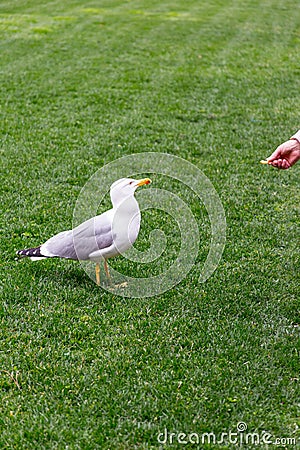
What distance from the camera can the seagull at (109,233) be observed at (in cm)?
315

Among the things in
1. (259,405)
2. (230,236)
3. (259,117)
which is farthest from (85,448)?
(259,117)

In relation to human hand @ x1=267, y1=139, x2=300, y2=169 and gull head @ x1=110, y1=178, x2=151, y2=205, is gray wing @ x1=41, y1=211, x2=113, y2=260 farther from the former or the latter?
human hand @ x1=267, y1=139, x2=300, y2=169

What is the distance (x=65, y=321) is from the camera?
3094 mm

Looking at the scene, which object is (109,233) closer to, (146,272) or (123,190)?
(123,190)

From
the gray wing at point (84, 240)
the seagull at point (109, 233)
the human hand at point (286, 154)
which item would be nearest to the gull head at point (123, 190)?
the seagull at point (109, 233)

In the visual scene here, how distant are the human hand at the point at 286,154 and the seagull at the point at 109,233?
0.69 meters

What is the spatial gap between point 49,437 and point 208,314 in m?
1.15

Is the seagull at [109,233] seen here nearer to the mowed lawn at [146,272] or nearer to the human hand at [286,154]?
the mowed lawn at [146,272]

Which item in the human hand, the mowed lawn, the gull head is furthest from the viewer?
the gull head

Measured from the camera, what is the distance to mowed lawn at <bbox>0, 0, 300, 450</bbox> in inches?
99.2

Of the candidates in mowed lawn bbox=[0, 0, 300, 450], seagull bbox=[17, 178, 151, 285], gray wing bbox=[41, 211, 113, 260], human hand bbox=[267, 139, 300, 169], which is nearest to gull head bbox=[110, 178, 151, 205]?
seagull bbox=[17, 178, 151, 285]

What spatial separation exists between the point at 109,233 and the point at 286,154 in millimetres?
1048

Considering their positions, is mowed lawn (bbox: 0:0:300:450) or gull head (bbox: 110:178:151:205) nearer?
mowed lawn (bbox: 0:0:300:450)

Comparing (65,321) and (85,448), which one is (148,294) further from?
(85,448)
